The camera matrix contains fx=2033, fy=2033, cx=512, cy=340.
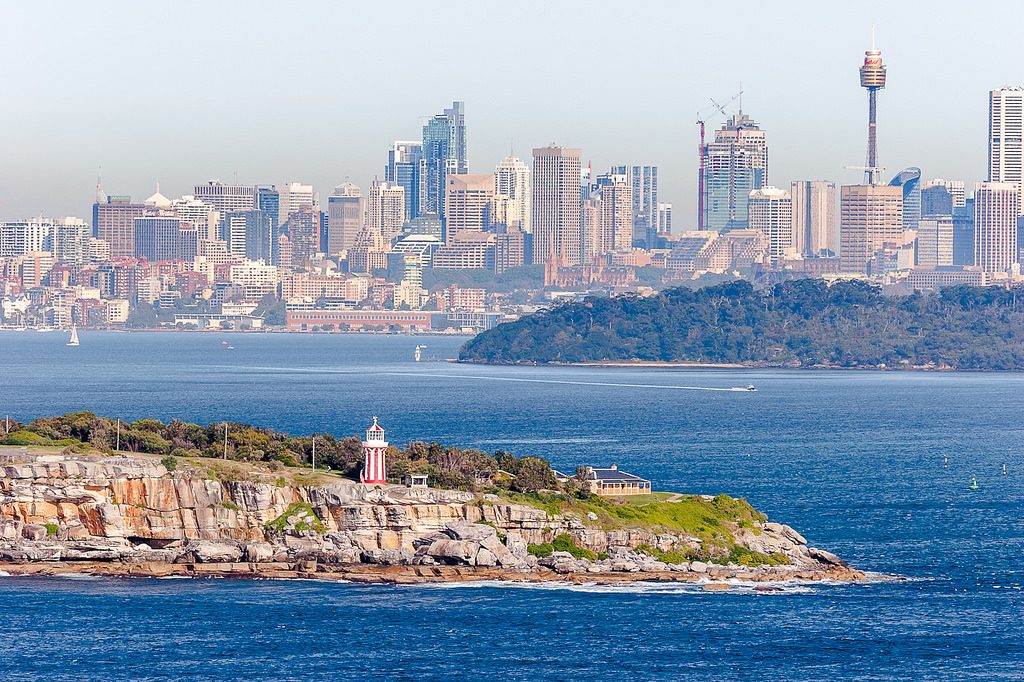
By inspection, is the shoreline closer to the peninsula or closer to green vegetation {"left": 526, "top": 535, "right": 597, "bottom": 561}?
the peninsula

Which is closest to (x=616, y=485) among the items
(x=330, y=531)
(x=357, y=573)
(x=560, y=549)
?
(x=560, y=549)

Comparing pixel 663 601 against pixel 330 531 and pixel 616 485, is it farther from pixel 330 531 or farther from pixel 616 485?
pixel 616 485

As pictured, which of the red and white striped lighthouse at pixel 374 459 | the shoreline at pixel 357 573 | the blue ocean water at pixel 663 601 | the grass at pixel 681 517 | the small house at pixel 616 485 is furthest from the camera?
the small house at pixel 616 485

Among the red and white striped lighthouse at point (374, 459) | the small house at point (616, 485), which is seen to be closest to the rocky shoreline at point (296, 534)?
the red and white striped lighthouse at point (374, 459)

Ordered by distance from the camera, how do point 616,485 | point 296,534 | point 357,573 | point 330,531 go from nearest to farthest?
1. point 357,573
2. point 296,534
3. point 330,531
4. point 616,485

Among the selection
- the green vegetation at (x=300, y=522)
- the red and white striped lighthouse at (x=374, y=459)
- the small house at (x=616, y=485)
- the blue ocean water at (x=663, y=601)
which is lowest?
the blue ocean water at (x=663, y=601)

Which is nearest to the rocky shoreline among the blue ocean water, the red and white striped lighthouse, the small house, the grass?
the grass

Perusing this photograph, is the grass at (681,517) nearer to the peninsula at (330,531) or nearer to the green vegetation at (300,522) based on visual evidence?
the peninsula at (330,531)
